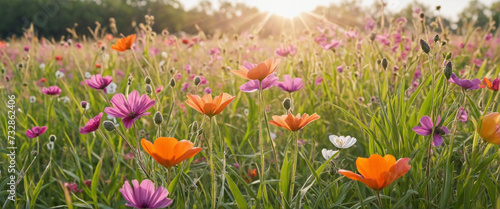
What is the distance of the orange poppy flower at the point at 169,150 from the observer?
745 mm

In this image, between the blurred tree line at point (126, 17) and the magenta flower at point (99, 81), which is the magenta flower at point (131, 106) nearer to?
the magenta flower at point (99, 81)

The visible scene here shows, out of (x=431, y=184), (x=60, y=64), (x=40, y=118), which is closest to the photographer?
(x=431, y=184)

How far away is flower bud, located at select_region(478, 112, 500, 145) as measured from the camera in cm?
78

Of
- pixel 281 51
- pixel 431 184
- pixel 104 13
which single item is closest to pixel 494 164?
pixel 431 184

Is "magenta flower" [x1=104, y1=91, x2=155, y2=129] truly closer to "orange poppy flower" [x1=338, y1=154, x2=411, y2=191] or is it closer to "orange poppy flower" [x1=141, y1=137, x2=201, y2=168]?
"orange poppy flower" [x1=141, y1=137, x2=201, y2=168]

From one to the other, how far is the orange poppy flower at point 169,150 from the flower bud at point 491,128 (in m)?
0.58

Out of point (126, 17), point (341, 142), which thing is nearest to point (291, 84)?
point (341, 142)

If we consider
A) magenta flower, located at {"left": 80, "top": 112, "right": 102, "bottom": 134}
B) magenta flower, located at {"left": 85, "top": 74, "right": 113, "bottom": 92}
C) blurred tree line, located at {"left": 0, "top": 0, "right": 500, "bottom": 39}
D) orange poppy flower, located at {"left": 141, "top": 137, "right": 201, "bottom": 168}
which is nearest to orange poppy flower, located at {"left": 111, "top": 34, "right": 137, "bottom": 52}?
magenta flower, located at {"left": 85, "top": 74, "right": 113, "bottom": 92}

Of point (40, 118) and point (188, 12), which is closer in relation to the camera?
point (40, 118)

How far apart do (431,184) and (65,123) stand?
1.68 m

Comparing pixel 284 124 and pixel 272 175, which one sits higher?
pixel 284 124

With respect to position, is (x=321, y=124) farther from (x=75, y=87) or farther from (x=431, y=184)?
(x=75, y=87)

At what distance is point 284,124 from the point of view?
2.88 feet

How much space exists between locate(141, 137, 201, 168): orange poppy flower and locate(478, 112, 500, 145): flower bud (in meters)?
0.58
